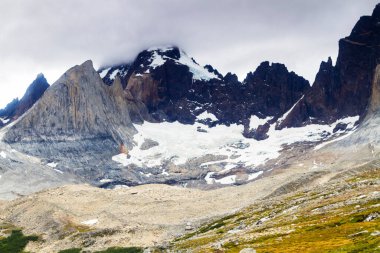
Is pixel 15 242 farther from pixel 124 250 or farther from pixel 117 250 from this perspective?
pixel 124 250

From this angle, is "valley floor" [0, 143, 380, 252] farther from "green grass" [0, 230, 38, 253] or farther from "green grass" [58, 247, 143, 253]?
"green grass" [58, 247, 143, 253]

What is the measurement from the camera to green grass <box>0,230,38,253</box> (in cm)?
16250

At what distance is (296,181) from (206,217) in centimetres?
3938

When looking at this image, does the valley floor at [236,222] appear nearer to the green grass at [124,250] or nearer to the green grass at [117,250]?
the green grass at [117,250]

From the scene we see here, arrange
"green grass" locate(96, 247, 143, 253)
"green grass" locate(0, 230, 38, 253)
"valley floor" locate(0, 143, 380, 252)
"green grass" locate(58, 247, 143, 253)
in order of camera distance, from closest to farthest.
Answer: "valley floor" locate(0, 143, 380, 252) < "green grass" locate(96, 247, 143, 253) < "green grass" locate(58, 247, 143, 253) < "green grass" locate(0, 230, 38, 253)

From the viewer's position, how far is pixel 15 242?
169125 mm

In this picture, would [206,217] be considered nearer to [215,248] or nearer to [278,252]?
[215,248]

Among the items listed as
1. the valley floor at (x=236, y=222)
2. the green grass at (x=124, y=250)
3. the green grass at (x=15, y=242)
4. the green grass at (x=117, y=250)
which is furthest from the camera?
the green grass at (x=15, y=242)

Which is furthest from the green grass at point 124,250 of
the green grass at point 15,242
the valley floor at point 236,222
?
the green grass at point 15,242

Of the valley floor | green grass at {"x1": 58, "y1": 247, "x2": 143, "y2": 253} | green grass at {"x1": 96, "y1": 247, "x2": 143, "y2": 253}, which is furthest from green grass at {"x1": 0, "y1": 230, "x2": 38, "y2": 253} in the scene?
green grass at {"x1": 96, "y1": 247, "x2": 143, "y2": 253}

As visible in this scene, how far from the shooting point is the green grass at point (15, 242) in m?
162

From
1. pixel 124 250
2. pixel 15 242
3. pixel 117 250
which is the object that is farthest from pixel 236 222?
pixel 15 242

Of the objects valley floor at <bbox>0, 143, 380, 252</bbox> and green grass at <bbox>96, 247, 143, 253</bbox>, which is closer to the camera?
valley floor at <bbox>0, 143, 380, 252</bbox>

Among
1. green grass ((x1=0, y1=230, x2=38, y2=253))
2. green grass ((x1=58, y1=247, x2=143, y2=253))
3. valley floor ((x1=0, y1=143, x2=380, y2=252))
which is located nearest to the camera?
valley floor ((x1=0, y1=143, x2=380, y2=252))
